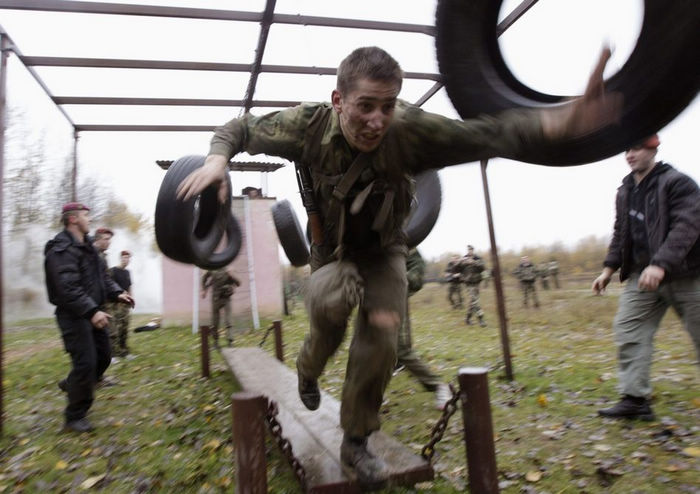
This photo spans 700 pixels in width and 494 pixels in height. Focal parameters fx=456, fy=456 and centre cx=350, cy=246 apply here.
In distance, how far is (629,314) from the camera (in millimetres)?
3645

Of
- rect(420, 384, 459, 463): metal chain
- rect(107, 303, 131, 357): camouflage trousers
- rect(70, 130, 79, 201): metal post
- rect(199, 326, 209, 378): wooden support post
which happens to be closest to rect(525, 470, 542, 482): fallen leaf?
rect(420, 384, 459, 463): metal chain

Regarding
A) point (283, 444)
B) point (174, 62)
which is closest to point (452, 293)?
point (174, 62)

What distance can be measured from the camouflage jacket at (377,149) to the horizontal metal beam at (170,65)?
3.19m

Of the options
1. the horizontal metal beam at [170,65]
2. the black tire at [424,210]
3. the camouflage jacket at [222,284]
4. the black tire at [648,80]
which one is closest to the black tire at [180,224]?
the black tire at [424,210]

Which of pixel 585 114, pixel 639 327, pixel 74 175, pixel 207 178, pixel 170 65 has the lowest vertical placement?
pixel 639 327

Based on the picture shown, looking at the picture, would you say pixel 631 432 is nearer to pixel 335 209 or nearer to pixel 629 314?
pixel 629 314

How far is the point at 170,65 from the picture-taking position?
18.7 feet

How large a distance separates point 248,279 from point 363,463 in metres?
11.1

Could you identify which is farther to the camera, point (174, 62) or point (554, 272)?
point (554, 272)

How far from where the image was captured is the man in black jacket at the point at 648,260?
3.22 meters

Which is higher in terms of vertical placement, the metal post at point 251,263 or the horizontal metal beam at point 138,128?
the horizontal metal beam at point 138,128

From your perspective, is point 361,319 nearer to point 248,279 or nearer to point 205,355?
point 205,355

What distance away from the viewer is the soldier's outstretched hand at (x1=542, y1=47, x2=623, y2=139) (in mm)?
1950

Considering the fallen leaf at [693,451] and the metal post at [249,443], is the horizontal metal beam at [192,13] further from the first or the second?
the fallen leaf at [693,451]
